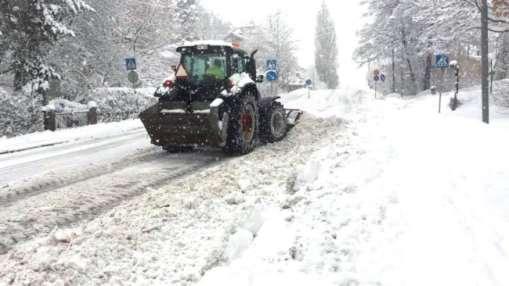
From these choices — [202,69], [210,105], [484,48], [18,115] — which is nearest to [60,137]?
[18,115]

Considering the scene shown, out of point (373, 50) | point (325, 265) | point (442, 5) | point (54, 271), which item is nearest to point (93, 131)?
point (54, 271)

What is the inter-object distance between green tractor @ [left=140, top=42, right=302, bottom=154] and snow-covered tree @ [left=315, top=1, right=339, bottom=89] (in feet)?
211

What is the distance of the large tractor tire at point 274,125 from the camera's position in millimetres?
11891

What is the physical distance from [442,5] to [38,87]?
19.7m

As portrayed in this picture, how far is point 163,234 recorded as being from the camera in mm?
5246

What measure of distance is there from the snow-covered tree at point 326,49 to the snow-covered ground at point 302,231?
67.7 metres

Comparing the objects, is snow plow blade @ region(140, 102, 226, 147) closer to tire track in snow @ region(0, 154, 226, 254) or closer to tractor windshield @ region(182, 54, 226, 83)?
tire track in snow @ region(0, 154, 226, 254)

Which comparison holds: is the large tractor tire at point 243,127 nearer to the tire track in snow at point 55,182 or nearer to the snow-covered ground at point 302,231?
the tire track in snow at point 55,182

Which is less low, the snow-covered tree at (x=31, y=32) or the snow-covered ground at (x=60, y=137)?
the snow-covered tree at (x=31, y=32)

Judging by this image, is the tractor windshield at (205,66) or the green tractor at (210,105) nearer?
the green tractor at (210,105)

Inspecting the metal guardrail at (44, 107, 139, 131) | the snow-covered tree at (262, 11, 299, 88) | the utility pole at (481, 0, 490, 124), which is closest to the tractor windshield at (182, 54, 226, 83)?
the metal guardrail at (44, 107, 139, 131)

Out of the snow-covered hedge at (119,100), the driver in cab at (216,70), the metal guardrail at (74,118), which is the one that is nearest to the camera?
the driver in cab at (216,70)

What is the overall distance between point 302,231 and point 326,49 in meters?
72.3

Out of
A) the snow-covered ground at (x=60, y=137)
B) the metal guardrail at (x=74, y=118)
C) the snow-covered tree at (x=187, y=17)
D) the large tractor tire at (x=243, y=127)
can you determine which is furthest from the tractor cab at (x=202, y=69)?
the snow-covered tree at (x=187, y=17)
